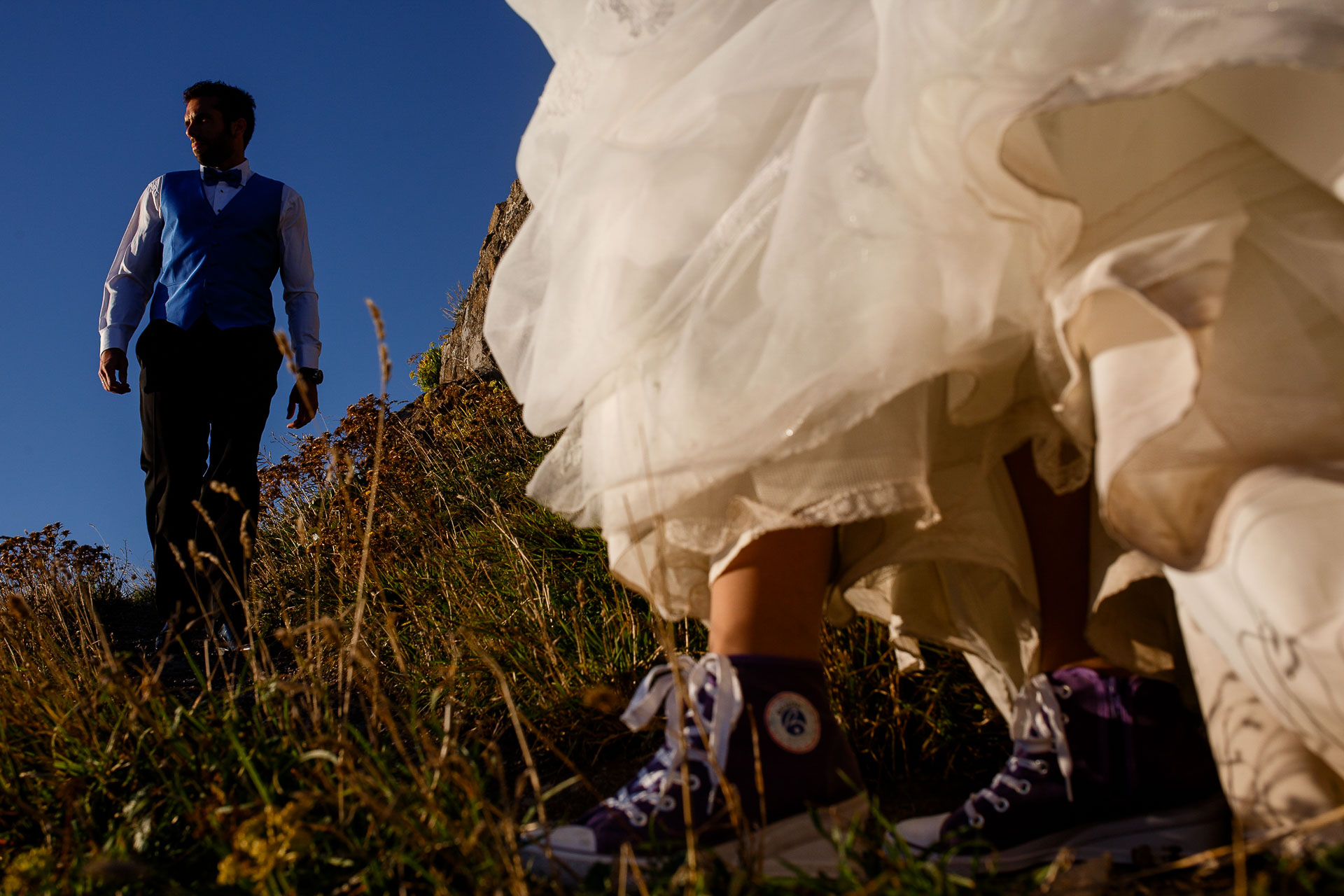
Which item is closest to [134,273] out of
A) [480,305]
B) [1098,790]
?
[1098,790]

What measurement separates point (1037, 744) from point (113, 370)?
4.05 m

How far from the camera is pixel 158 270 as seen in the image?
4.19 meters

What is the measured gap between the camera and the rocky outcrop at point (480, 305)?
934 centimetres

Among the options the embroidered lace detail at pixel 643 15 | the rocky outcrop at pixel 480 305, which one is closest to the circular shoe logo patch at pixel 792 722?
the embroidered lace detail at pixel 643 15

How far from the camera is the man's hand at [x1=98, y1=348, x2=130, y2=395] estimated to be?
391 cm

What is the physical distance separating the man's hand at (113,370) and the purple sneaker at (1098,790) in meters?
3.94

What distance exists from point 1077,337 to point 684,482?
464 mm

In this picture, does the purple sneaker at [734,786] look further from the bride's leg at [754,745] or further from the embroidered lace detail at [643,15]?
the embroidered lace detail at [643,15]

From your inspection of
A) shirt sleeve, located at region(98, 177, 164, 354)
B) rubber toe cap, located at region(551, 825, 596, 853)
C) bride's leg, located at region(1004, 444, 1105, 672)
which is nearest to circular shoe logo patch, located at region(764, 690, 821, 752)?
rubber toe cap, located at region(551, 825, 596, 853)

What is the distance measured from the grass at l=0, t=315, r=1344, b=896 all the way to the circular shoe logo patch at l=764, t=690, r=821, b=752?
13 cm

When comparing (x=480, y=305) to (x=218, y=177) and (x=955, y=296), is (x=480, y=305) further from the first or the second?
(x=955, y=296)

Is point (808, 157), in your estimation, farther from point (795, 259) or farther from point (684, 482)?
point (684, 482)

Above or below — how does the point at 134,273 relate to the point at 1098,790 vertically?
above

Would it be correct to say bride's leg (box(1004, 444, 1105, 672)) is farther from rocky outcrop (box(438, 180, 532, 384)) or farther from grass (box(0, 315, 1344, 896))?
rocky outcrop (box(438, 180, 532, 384))
